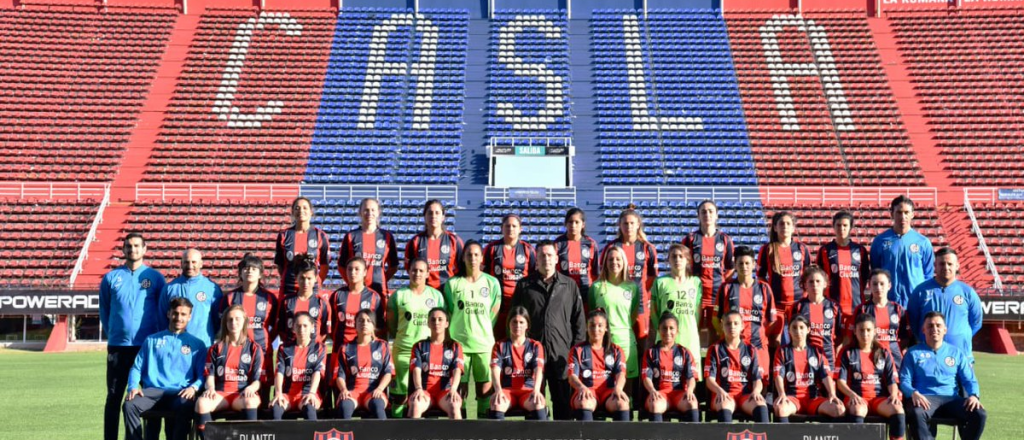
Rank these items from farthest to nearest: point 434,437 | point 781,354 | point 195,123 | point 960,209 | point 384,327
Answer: point 195,123 → point 960,209 → point 384,327 → point 781,354 → point 434,437

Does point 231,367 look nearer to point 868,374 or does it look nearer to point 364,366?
point 364,366

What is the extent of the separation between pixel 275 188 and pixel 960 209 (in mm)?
19596

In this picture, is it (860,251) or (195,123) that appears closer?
(860,251)

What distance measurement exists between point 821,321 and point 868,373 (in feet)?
2.18

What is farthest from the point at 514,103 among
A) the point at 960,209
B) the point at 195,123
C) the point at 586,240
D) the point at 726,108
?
the point at 586,240

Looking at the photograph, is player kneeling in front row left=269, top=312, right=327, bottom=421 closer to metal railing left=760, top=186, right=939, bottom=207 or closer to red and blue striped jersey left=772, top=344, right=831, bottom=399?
red and blue striped jersey left=772, top=344, right=831, bottom=399

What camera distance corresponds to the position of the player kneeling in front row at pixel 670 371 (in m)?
8.37

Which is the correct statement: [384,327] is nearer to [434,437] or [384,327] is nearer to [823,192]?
[434,437]

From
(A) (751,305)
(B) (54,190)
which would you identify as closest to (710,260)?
(A) (751,305)

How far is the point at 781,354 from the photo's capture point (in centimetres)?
850

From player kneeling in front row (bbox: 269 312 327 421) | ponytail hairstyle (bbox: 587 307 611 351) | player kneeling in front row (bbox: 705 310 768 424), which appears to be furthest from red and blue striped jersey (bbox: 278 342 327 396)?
player kneeling in front row (bbox: 705 310 768 424)

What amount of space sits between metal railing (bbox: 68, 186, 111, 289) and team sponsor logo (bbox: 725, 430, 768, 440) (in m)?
19.3

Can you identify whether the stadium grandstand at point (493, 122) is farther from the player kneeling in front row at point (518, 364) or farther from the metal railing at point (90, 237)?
the player kneeling in front row at point (518, 364)

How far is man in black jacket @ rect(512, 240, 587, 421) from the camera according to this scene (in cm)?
871
